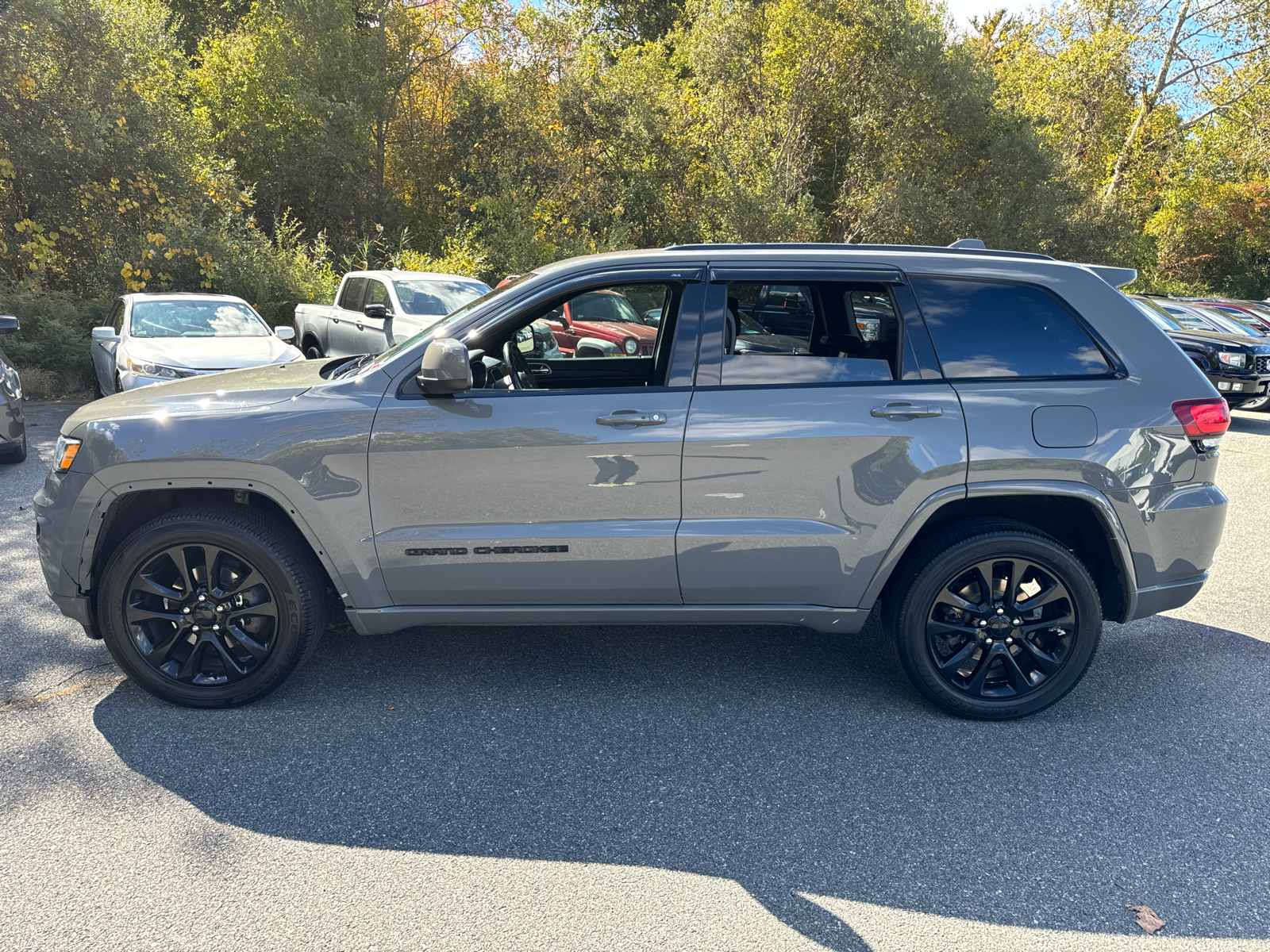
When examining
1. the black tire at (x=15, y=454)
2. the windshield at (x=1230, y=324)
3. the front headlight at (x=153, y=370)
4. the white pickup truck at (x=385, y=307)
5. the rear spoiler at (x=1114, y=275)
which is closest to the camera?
the rear spoiler at (x=1114, y=275)

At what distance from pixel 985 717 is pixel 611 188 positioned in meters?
22.9

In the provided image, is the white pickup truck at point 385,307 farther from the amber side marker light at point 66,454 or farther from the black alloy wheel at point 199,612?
the black alloy wheel at point 199,612

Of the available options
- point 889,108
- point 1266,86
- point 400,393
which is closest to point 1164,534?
point 400,393

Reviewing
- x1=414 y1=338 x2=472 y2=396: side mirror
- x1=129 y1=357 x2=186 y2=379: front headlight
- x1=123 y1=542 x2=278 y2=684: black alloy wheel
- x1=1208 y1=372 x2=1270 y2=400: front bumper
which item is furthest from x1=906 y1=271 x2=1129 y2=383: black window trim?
x1=1208 y1=372 x2=1270 y2=400: front bumper

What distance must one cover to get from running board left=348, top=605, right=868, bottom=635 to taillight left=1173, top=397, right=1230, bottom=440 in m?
1.47

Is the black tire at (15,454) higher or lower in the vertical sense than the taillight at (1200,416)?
lower

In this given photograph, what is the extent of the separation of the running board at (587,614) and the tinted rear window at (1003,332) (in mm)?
1104

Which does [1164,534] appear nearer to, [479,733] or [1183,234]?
[479,733]

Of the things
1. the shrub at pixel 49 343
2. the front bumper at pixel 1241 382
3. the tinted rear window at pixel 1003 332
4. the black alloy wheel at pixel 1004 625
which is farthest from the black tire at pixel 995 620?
the shrub at pixel 49 343

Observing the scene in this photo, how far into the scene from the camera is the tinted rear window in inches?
144

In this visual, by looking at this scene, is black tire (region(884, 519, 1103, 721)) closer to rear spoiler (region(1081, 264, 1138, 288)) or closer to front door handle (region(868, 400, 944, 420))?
front door handle (region(868, 400, 944, 420))

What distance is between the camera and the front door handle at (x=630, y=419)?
3.52m

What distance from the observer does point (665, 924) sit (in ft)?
8.48

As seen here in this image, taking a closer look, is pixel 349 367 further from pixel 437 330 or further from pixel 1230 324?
pixel 1230 324
